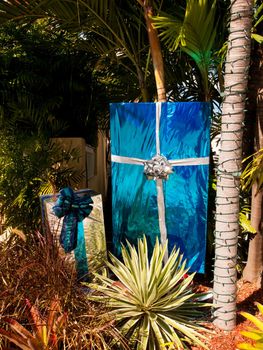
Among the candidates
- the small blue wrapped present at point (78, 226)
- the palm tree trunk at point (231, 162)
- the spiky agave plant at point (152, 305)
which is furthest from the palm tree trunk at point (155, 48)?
the spiky agave plant at point (152, 305)

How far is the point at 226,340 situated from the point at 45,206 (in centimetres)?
199

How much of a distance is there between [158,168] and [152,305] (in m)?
1.26

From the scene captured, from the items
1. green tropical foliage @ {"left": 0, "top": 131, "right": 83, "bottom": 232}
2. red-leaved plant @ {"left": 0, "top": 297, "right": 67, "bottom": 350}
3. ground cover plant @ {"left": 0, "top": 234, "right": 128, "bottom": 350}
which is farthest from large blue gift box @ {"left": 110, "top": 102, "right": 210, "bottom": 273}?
red-leaved plant @ {"left": 0, "top": 297, "right": 67, "bottom": 350}

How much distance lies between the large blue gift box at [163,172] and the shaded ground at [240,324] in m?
0.51

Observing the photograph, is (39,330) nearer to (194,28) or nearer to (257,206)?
(257,206)

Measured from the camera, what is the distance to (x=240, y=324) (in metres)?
3.05

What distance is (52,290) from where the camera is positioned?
2.52 metres

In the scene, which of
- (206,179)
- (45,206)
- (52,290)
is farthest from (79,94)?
(52,290)

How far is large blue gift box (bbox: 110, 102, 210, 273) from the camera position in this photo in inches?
130

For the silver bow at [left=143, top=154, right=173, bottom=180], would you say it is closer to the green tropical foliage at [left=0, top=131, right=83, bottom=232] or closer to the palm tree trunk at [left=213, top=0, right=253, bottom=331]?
the palm tree trunk at [left=213, top=0, right=253, bottom=331]

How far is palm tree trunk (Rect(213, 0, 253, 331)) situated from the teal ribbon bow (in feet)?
4.30

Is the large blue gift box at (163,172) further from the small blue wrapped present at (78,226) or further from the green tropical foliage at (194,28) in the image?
the green tropical foliage at (194,28)

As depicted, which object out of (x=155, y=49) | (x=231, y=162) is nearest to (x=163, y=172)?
(x=231, y=162)

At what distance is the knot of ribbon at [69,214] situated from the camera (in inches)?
131
